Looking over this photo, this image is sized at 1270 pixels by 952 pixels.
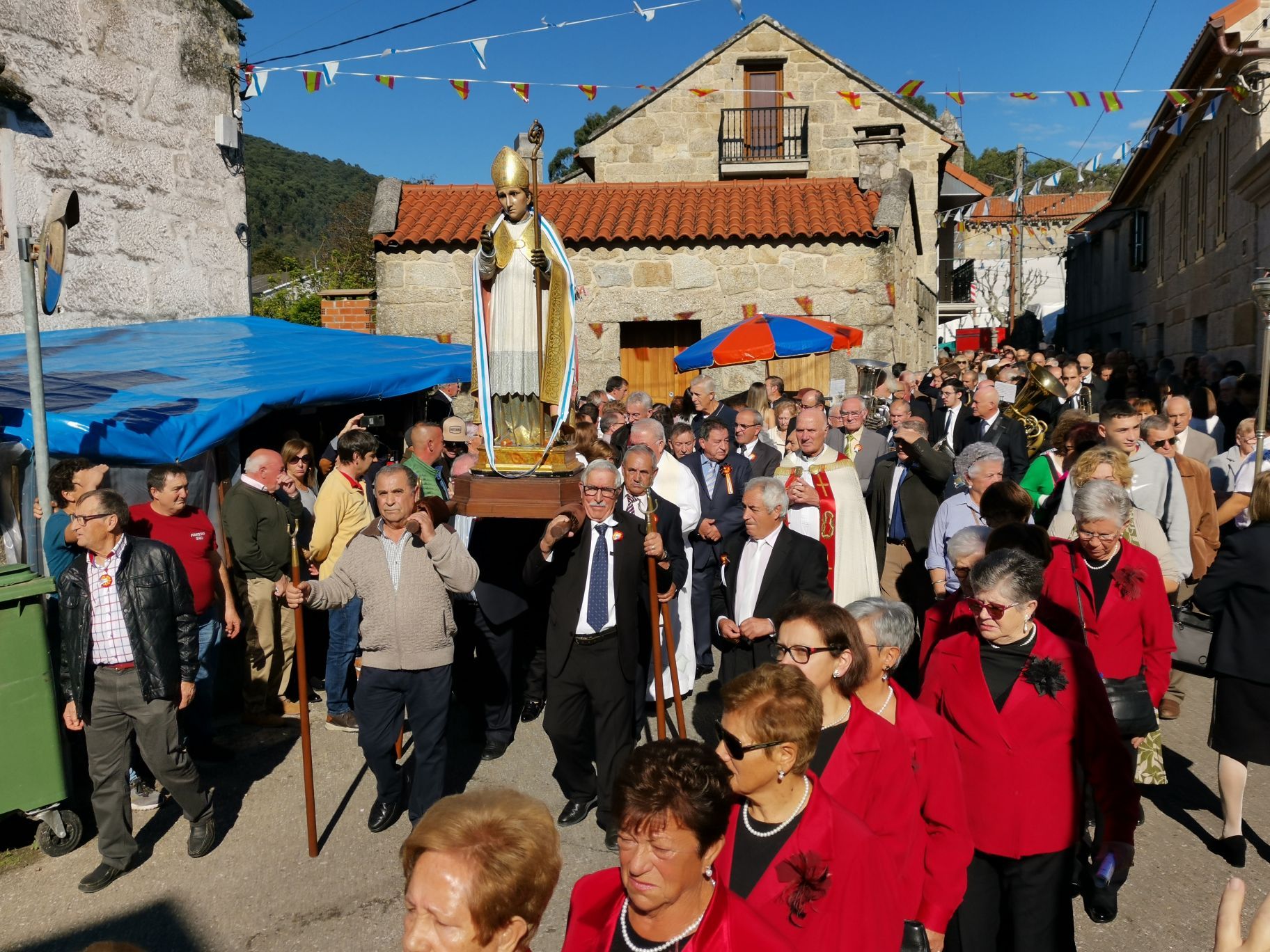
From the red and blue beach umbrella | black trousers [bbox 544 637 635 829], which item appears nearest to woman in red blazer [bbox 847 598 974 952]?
black trousers [bbox 544 637 635 829]

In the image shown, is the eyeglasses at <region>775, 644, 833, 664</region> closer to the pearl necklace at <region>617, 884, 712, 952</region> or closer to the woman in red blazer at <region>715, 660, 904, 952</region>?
the woman in red blazer at <region>715, 660, 904, 952</region>

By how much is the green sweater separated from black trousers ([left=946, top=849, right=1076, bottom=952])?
15.2ft

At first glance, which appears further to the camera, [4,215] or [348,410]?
[348,410]

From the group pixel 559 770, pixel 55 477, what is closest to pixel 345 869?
pixel 559 770

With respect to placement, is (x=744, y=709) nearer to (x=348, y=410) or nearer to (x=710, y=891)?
(x=710, y=891)

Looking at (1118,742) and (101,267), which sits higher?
(101,267)

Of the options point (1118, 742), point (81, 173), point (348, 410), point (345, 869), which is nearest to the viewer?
point (1118, 742)

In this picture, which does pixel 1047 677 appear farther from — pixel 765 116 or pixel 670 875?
pixel 765 116

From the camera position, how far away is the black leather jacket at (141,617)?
459 centimetres

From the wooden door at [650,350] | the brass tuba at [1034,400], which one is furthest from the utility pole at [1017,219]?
the brass tuba at [1034,400]

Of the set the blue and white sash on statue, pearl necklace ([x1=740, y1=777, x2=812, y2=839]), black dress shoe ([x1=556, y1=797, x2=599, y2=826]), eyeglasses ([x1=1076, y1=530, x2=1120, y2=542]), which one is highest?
the blue and white sash on statue

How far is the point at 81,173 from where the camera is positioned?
923 centimetres

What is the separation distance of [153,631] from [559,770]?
2.11 metres

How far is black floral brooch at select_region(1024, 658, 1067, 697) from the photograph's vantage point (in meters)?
3.13
